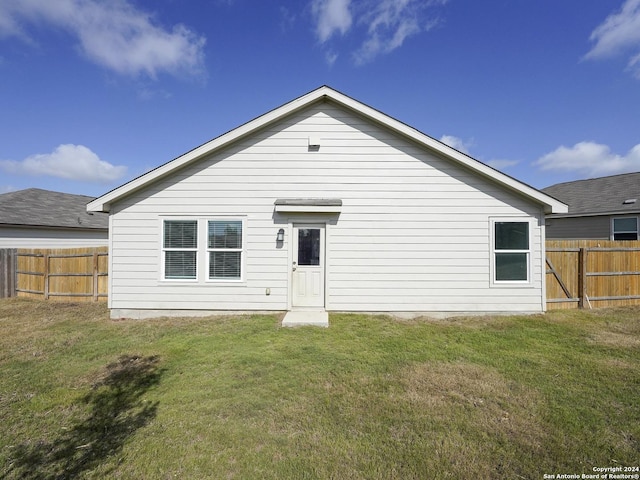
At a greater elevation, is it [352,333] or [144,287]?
[144,287]

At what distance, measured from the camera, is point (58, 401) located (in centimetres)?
373

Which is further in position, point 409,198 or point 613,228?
point 613,228

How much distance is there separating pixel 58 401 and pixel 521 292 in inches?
366

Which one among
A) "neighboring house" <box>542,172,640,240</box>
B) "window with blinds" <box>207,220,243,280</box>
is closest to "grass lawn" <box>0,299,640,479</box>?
"window with blinds" <box>207,220,243,280</box>

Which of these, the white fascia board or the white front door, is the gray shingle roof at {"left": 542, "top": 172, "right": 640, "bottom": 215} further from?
the white front door

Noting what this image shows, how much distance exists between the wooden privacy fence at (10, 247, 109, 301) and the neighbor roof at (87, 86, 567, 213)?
11.7ft

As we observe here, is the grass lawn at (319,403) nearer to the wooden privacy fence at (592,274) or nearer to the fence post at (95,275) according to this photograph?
the wooden privacy fence at (592,274)

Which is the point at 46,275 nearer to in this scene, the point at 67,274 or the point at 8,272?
the point at 67,274

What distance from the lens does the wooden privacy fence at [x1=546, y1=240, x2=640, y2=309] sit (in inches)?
325

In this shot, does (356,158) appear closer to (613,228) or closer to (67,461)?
Answer: (67,461)

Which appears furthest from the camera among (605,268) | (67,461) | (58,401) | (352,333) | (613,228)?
(613,228)

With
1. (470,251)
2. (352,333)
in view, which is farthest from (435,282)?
(352,333)

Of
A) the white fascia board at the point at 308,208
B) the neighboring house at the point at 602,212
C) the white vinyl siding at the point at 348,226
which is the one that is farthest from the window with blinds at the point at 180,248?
the neighboring house at the point at 602,212

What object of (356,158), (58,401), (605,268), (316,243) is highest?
(356,158)
